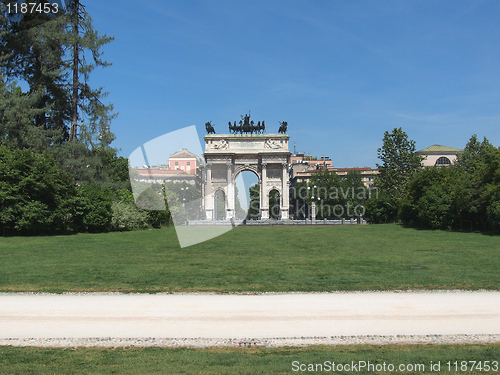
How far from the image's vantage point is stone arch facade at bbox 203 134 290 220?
255 ft

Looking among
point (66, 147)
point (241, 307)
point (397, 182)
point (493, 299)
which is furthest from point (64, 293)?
point (397, 182)

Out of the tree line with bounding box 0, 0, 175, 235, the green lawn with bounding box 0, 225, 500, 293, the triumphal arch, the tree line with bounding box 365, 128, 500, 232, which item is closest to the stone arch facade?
the triumphal arch

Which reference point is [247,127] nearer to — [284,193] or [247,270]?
[284,193]

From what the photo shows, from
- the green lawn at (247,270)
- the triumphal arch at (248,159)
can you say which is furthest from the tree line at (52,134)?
the triumphal arch at (248,159)

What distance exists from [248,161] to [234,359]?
239ft

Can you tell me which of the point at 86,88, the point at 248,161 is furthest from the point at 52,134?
the point at 248,161

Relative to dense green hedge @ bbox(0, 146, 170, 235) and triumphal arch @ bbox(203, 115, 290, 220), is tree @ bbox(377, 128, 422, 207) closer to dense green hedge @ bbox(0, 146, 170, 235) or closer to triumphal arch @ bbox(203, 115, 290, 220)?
triumphal arch @ bbox(203, 115, 290, 220)

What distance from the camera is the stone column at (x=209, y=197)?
75269mm

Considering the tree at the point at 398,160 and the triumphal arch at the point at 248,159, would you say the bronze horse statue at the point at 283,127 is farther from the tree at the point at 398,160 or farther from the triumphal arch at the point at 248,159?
the tree at the point at 398,160

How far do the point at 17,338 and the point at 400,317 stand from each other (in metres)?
7.30

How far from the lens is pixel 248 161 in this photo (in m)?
78.9

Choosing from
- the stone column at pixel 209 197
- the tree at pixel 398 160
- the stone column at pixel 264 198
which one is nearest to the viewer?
the tree at pixel 398 160

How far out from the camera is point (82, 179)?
41.7m

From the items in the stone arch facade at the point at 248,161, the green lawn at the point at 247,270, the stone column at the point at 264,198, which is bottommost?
the green lawn at the point at 247,270
